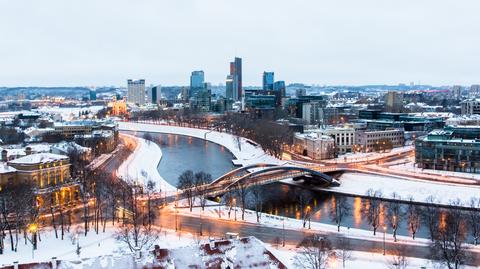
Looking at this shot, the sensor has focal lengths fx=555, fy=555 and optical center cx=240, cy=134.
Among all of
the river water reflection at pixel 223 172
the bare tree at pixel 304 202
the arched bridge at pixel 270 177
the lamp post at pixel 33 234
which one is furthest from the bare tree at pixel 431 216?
the lamp post at pixel 33 234

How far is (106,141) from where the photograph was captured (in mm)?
68062

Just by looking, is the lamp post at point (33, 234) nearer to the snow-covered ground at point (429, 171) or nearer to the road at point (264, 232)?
the road at point (264, 232)

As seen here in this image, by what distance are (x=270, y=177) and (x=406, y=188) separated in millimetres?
10513

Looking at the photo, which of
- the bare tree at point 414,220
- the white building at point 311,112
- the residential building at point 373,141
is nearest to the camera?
the bare tree at point 414,220

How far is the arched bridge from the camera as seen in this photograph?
41125 millimetres

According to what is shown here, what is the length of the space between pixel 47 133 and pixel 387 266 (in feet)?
217

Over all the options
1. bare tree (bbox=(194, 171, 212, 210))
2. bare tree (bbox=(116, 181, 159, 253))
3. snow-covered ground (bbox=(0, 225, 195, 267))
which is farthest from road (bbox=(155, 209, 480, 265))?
bare tree (bbox=(194, 171, 212, 210))

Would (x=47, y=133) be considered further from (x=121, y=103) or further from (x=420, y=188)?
(x=121, y=103)

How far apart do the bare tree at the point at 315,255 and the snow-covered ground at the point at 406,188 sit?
16937 millimetres

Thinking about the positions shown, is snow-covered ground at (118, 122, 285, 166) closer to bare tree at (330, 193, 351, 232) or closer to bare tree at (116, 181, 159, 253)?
bare tree at (330, 193, 351, 232)

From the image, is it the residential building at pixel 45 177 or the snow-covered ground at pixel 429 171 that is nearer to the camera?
the residential building at pixel 45 177

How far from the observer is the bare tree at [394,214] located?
29695 millimetres

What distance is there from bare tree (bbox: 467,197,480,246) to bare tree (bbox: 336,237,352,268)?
20.3 ft

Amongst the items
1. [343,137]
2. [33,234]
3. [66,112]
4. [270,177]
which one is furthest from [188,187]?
[66,112]
